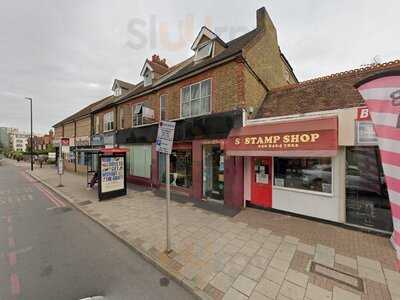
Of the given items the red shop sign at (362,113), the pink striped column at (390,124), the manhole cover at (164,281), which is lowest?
the manhole cover at (164,281)

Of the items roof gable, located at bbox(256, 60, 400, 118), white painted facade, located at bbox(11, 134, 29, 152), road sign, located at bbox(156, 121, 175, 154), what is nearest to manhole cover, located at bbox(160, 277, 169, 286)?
road sign, located at bbox(156, 121, 175, 154)

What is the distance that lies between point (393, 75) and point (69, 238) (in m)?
7.48

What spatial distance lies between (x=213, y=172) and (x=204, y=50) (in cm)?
678

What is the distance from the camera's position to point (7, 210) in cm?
780

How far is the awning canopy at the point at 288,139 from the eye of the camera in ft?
18.3

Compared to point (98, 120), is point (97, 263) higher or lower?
lower

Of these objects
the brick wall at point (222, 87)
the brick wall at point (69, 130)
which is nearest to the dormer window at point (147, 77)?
the brick wall at point (222, 87)

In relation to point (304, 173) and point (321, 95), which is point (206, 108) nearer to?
point (321, 95)

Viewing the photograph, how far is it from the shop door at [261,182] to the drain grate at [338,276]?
135 inches

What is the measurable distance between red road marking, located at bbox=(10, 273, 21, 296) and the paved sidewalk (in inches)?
84.4

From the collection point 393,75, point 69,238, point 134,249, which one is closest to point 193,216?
point 134,249

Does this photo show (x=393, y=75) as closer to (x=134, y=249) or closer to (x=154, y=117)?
(x=134, y=249)

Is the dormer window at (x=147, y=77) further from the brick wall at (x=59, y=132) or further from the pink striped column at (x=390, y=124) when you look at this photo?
the brick wall at (x=59, y=132)

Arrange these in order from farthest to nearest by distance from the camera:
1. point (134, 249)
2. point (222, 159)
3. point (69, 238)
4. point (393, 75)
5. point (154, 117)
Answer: point (154, 117), point (222, 159), point (69, 238), point (134, 249), point (393, 75)
